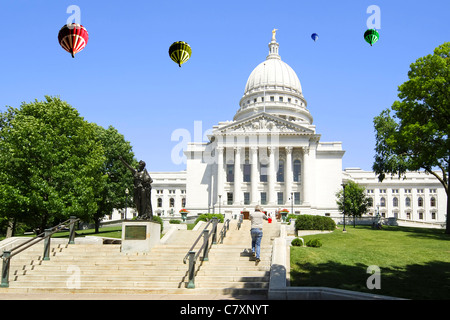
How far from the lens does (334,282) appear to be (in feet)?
42.8

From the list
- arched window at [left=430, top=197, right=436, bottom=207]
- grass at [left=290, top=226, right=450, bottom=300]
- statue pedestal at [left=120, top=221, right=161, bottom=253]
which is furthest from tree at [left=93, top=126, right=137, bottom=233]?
arched window at [left=430, top=197, right=436, bottom=207]

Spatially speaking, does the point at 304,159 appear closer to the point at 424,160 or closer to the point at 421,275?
the point at 424,160

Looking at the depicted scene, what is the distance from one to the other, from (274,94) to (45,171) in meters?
64.0

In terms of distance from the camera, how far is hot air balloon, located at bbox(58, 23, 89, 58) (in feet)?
49.9

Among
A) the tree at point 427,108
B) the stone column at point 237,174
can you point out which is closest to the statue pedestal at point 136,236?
the tree at point 427,108

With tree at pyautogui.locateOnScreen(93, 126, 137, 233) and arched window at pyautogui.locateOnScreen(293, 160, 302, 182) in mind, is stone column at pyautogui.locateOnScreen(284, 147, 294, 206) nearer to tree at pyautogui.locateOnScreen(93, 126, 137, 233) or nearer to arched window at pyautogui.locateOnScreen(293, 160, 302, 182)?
arched window at pyautogui.locateOnScreen(293, 160, 302, 182)

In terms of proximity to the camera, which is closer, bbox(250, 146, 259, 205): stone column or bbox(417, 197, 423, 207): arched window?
bbox(250, 146, 259, 205): stone column

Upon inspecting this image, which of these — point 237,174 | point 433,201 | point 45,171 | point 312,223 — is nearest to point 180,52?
point 45,171

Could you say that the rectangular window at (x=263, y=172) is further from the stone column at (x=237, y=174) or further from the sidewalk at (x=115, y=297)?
the sidewalk at (x=115, y=297)

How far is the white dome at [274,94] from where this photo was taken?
83.9 meters

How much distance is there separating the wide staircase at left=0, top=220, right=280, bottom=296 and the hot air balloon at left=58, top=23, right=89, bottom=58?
832 cm

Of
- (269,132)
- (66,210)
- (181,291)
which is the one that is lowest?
(181,291)
